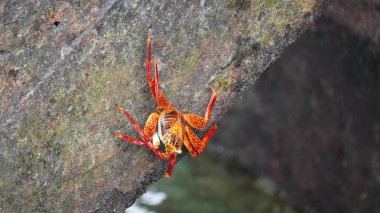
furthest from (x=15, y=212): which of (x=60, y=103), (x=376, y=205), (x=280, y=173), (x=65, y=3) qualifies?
(x=280, y=173)

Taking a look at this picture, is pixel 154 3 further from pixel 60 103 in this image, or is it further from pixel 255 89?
pixel 255 89

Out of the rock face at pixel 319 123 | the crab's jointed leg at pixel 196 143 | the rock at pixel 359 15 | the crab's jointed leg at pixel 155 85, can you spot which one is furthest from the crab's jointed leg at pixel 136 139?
the rock face at pixel 319 123

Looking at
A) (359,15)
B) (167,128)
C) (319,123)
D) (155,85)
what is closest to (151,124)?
(167,128)

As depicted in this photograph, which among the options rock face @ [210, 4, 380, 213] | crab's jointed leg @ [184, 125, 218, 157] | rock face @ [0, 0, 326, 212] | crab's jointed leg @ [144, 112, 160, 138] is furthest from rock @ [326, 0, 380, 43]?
crab's jointed leg @ [144, 112, 160, 138]

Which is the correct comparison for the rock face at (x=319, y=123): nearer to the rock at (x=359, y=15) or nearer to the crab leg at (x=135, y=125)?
the rock at (x=359, y=15)

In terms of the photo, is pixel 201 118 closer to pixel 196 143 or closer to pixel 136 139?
pixel 196 143

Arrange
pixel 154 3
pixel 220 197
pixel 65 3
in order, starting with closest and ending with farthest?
pixel 65 3 → pixel 154 3 → pixel 220 197
